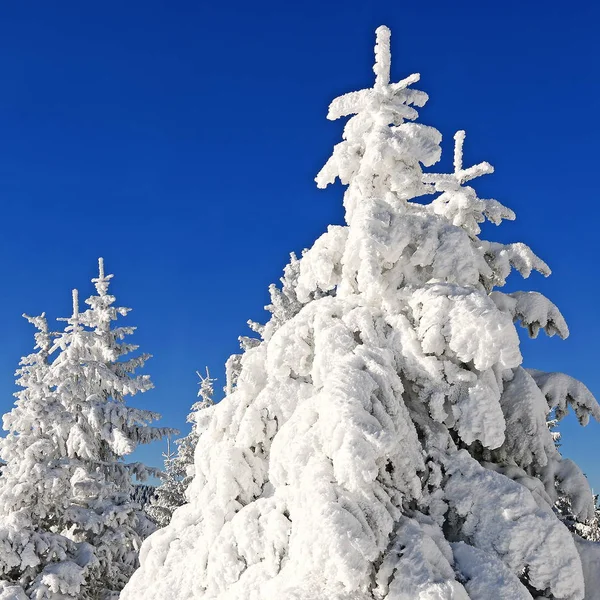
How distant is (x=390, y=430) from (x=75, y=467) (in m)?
13.5

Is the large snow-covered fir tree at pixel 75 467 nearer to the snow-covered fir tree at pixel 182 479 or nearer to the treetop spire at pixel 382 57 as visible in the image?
the snow-covered fir tree at pixel 182 479

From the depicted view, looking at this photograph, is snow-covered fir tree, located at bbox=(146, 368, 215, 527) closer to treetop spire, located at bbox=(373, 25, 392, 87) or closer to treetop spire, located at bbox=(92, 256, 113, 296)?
treetop spire, located at bbox=(92, 256, 113, 296)

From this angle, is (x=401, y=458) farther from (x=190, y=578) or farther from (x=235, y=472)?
(x=190, y=578)

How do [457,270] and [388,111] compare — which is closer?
[457,270]

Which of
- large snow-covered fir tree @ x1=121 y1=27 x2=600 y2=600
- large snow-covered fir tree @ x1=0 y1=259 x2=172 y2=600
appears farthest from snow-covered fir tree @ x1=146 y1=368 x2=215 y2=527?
large snow-covered fir tree @ x1=121 y1=27 x2=600 y2=600

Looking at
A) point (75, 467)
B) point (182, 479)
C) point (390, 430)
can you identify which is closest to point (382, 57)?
point (390, 430)

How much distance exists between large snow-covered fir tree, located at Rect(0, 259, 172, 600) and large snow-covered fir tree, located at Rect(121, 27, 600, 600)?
8327 millimetres

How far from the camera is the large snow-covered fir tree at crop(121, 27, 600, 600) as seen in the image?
6281 mm

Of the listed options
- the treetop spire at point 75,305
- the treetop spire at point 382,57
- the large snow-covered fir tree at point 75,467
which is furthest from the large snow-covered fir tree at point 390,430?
the treetop spire at point 75,305

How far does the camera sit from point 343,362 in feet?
23.2

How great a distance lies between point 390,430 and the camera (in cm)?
660

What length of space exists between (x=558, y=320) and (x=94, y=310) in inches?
619

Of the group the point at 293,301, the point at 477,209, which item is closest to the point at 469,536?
the point at 477,209

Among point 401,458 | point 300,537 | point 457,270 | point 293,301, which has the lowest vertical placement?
point 300,537
